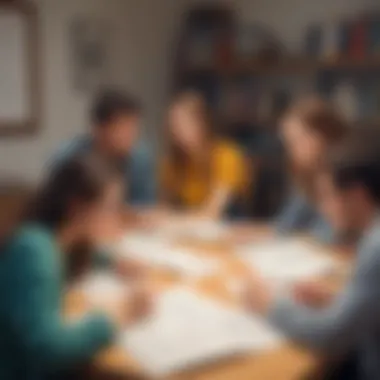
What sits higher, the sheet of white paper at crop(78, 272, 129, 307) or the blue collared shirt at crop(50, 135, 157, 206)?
the blue collared shirt at crop(50, 135, 157, 206)

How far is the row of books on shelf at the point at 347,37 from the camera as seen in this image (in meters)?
0.98

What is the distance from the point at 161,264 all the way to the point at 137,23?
33 cm

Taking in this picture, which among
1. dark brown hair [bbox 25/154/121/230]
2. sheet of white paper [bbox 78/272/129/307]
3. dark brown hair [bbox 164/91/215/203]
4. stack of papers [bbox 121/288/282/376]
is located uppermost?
dark brown hair [bbox 164/91/215/203]

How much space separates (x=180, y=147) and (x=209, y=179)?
0.22 ft

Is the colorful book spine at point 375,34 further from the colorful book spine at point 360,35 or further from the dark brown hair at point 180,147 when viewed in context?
the dark brown hair at point 180,147

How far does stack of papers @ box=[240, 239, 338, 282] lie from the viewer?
1.04 m

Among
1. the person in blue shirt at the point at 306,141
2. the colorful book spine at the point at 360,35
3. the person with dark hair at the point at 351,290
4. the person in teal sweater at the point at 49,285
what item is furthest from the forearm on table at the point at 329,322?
the colorful book spine at the point at 360,35

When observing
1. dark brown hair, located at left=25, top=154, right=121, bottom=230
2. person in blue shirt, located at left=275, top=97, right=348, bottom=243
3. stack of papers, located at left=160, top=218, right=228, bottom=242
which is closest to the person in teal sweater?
dark brown hair, located at left=25, top=154, right=121, bottom=230

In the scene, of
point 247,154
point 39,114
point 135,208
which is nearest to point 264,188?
point 247,154

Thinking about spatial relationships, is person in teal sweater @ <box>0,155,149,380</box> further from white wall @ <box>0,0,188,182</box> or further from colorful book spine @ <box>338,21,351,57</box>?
colorful book spine @ <box>338,21,351,57</box>

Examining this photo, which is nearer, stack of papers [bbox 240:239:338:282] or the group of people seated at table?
the group of people seated at table

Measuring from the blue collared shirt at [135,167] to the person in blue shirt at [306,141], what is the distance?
18 centimetres

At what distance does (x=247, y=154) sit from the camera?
3.36ft

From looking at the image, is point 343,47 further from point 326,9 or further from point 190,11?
point 190,11
